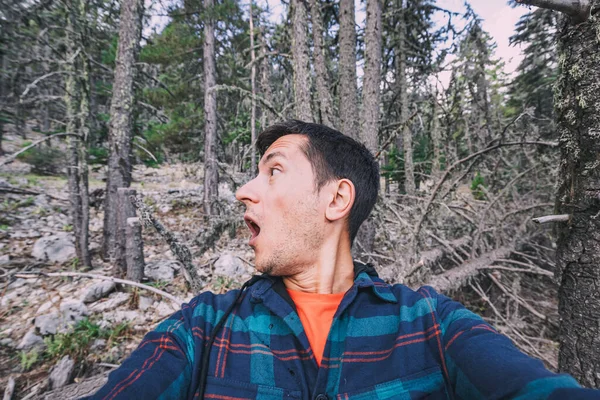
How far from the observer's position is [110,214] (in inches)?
279

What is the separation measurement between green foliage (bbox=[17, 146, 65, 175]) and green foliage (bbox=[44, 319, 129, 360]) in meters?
13.6

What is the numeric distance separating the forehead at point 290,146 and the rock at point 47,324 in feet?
16.5

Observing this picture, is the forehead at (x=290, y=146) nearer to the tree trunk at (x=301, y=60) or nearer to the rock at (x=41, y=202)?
the tree trunk at (x=301, y=60)

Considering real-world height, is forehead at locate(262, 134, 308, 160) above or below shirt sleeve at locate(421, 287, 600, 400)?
above

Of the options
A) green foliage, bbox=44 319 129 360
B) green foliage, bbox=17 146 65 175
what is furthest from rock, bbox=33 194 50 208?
green foliage, bbox=44 319 129 360

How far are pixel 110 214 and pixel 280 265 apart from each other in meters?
7.33

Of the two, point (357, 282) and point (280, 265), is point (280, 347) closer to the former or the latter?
point (280, 265)

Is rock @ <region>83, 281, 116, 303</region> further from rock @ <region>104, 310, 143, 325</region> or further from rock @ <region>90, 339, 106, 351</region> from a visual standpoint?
rock @ <region>90, 339, 106, 351</region>

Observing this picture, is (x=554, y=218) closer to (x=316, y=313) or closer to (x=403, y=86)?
(x=316, y=313)

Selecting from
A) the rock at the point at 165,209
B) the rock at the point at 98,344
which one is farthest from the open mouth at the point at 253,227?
the rock at the point at 165,209

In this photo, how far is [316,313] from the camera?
63.7 inches

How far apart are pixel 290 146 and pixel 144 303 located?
499 centimetres

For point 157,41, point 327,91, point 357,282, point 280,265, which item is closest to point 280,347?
point 280,265

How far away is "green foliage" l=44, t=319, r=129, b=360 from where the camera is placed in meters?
3.76
